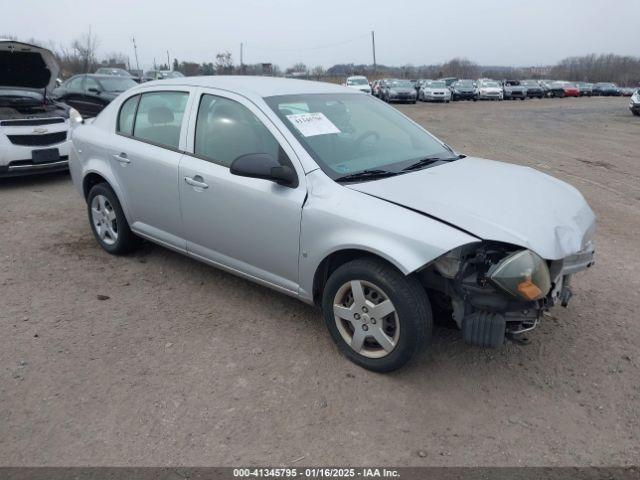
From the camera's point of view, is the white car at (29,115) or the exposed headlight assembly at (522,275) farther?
the white car at (29,115)

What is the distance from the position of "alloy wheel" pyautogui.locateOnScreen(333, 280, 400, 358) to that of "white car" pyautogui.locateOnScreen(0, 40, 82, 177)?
624cm

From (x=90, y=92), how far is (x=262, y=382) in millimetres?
12144

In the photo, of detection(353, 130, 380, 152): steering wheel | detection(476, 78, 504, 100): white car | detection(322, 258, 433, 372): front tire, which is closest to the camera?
detection(322, 258, 433, 372): front tire

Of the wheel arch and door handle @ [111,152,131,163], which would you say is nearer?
door handle @ [111,152,131,163]

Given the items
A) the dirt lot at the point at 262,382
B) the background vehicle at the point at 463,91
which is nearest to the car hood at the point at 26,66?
the dirt lot at the point at 262,382

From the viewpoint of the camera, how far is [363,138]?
375 cm

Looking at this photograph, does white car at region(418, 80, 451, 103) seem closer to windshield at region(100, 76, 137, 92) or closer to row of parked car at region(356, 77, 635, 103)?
row of parked car at region(356, 77, 635, 103)

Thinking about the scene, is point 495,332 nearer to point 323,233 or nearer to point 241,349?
point 323,233

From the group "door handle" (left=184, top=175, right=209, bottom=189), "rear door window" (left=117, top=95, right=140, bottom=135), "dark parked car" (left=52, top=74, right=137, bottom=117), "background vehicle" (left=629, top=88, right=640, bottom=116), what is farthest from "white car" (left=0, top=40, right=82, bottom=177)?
"background vehicle" (left=629, top=88, right=640, bottom=116)

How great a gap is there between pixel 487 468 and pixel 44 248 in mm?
4646

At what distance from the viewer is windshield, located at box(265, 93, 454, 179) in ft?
11.2

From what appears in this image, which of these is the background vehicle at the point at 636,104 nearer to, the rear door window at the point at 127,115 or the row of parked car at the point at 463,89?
the row of parked car at the point at 463,89

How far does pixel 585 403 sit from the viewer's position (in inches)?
114

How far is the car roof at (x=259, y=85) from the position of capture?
3738 millimetres
